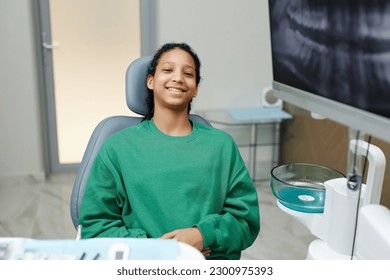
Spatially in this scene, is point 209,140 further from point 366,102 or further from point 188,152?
point 366,102

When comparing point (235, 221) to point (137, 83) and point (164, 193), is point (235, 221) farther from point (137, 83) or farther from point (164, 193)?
point (137, 83)

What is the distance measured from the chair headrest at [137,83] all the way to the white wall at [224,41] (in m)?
1.79

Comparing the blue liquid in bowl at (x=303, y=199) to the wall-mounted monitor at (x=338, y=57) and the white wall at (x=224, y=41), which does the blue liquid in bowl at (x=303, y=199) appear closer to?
the wall-mounted monitor at (x=338, y=57)

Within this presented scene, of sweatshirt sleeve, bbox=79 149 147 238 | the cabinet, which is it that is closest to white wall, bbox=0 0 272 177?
the cabinet

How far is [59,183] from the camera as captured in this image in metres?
3.16

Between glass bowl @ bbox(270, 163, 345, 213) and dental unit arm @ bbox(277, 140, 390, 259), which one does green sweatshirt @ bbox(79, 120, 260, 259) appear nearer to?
glass bowl @ bbox(270, 163, 345, 213)

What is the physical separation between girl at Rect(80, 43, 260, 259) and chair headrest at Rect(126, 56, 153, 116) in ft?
0.25

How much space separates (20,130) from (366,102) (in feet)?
9.09

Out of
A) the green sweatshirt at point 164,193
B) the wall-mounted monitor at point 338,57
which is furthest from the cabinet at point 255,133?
the wall-mounted monitor at point 338,57

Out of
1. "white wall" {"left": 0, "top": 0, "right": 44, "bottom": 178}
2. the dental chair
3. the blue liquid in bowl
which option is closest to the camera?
the blue liquid in bowl

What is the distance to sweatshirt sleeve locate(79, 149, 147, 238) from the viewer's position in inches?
44.1

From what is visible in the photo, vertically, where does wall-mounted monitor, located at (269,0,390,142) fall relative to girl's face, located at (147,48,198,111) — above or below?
above

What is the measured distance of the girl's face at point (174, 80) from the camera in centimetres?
121

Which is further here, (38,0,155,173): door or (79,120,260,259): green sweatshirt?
(38,0,155,173): door
